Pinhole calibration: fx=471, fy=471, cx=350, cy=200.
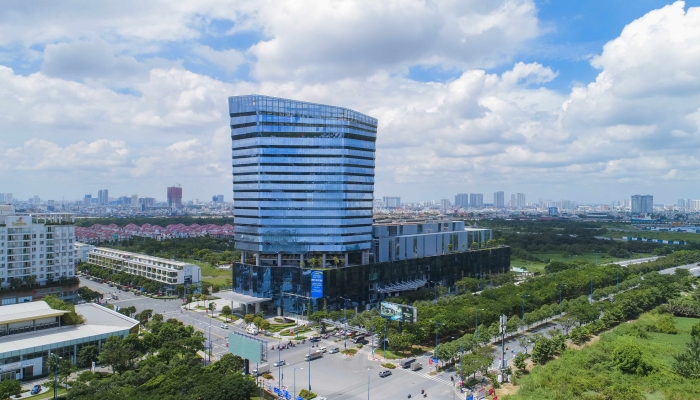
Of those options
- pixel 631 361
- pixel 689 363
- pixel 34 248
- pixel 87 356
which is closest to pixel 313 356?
pixel 87 356

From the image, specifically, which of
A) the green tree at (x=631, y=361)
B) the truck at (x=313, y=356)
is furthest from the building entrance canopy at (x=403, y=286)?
the green tree at (x=631, y=361)

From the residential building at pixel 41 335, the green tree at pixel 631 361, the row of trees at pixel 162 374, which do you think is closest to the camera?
the row of trees at pixel 162 374

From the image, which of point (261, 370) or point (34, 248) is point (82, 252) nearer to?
point (34, 248)

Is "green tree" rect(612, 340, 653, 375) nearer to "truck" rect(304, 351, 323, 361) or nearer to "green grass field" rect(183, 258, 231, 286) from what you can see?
"truck" rect(304, 351, 323, 361)

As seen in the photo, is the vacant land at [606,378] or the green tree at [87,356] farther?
the green tree at [87,356]

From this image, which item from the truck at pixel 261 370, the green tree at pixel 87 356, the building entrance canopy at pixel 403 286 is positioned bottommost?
the truck at pixel 261 370

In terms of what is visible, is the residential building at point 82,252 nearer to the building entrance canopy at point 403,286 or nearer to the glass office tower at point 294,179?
the glass office tower at point 294,179

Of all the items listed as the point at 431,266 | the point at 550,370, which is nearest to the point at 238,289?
the point at 431,266

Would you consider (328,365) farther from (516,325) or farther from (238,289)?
(238,289)
